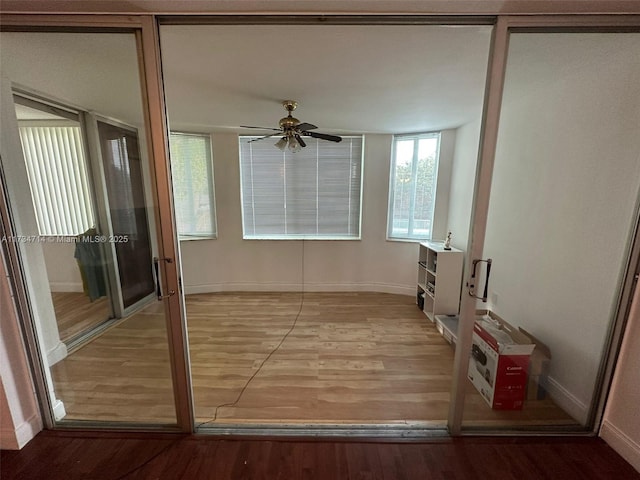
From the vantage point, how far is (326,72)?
1814mm

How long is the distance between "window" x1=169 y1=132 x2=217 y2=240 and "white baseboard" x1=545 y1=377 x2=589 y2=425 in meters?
4.13

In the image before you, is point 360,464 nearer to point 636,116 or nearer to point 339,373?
point 339,373

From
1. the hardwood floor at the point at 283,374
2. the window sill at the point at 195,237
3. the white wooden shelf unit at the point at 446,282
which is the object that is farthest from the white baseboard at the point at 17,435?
the white wooden shelf unit at the point at 446,282

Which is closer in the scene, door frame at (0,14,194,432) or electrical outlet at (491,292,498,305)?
door frame at (0,14,194,432)

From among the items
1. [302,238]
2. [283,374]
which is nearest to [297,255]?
[302,238]

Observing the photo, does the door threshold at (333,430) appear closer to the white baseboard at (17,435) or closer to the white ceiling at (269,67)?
the white baseboard at (17,435)

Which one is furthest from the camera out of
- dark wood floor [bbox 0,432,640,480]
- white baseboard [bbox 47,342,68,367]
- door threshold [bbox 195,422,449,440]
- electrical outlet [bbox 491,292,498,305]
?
electrical outlet [bbox 491,292,498,305]

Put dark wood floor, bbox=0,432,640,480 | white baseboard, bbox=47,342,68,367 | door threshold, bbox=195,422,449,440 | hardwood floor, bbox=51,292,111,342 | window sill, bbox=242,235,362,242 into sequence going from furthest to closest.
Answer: window sill, bbox=242,235,362,242
hardwood floor, bbox=51,292,111,342
white baseboard, bbox=47,342,68,367
door threshold, bbox=195,422,449,440
dark wood floor, bbox=0,432,640,480

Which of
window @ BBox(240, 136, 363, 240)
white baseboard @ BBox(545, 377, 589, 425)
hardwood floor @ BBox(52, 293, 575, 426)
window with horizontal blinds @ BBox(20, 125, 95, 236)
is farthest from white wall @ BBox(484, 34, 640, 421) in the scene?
window with horizontal blinds @ BBox(20, 125, 95, 236)

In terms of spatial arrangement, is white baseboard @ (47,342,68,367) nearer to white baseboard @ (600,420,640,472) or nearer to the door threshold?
the door threshold

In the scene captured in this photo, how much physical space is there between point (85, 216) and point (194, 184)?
2.09 m

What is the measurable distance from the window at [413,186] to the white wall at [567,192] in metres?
1.80

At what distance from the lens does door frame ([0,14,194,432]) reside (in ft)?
3.81

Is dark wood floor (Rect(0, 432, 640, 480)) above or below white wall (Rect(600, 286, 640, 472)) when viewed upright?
below
